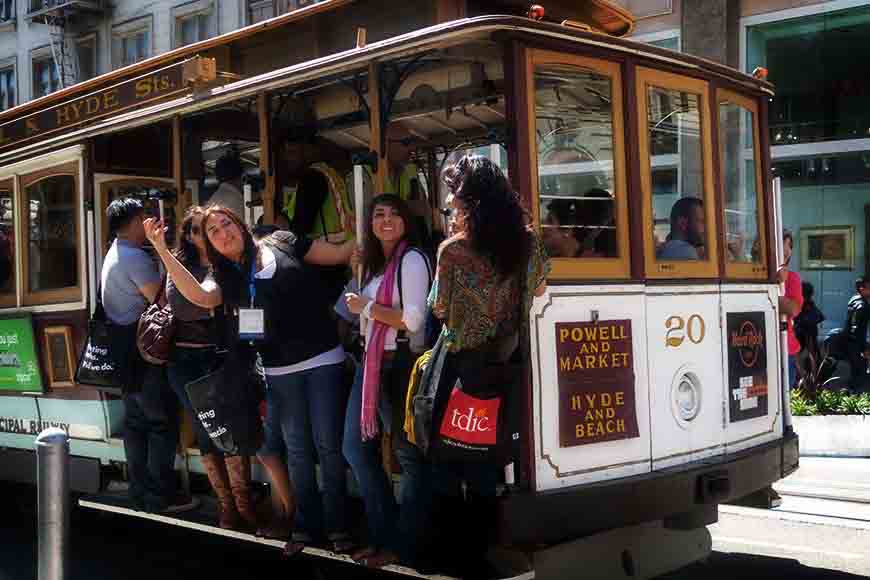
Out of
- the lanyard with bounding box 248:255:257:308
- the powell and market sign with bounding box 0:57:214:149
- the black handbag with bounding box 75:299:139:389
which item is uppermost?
the powell and market sign with bounding box 0:57:214:149

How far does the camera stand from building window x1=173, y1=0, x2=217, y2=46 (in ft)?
72.0

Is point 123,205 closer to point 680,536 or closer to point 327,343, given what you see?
point 327,343

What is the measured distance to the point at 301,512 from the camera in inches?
200

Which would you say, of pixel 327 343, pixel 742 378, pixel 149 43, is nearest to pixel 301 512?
pixel 327 343

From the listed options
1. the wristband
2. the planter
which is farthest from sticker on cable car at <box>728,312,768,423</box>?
the planter

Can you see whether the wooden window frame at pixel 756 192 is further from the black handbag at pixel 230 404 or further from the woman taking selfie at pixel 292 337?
the black handbag at pixel 230 404

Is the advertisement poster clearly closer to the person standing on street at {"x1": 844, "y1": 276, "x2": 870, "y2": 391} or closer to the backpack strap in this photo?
the backpack strap

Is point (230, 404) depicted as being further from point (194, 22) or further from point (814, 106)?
point (194, 22)

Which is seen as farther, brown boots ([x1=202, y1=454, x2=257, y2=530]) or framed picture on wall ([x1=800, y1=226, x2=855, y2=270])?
framed picture on wall ([x1=800, y1=226, x2=855, y2=270])

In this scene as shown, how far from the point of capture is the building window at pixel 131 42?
23.7m

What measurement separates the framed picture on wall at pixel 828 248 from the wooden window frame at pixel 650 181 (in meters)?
9.43

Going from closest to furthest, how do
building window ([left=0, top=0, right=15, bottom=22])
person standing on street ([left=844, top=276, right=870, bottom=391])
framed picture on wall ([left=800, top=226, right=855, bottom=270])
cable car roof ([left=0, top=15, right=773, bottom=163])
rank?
cable car roof ([left=0, top=15, right=773, bottom=163])
person standing on street ([left=844, top=276, right=870, bottom=391])
framed picture on wall ([left=800, top=226, right=855, bottom=270])
building window ([left=0, top=0, right=15, bottom=22])

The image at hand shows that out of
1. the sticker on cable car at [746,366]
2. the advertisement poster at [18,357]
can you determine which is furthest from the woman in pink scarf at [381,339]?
the advertisement poster at [18,357]

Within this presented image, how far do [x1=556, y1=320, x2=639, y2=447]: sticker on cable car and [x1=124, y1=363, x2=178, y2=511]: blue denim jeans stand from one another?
2560 millimetres
